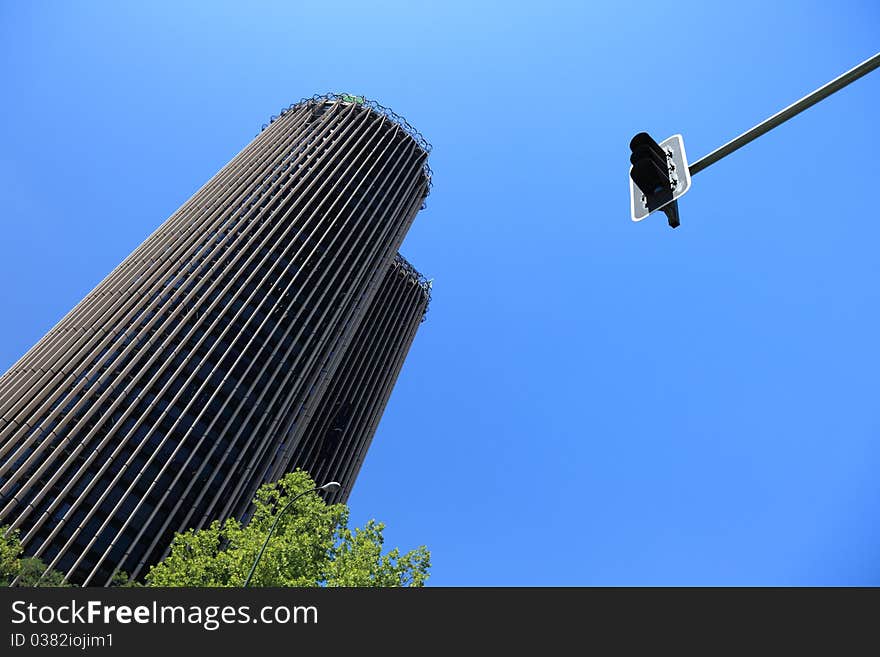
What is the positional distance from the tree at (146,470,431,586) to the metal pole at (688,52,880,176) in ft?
68.6

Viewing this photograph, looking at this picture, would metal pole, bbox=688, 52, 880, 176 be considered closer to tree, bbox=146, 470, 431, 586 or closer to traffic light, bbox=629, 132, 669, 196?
traffic light, bbox=629, 132, 669, 196

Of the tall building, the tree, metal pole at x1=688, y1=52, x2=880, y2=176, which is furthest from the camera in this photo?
the tall building

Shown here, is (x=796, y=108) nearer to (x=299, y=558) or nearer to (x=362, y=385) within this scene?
(x=299, y=558)

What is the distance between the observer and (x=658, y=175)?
17.3 feet

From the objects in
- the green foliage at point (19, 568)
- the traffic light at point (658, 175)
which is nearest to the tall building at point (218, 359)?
the green foliage at point (19, 568)

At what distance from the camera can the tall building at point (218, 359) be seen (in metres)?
45.3

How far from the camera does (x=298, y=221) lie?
235 ft

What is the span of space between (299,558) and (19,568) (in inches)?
657

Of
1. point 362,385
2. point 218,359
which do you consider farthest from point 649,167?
point 362,385

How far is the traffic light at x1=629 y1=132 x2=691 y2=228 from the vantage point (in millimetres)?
5191

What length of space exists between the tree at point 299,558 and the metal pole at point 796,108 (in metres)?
20.9

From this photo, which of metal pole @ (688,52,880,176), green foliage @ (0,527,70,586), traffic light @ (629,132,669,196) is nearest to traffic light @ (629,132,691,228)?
traffic light @ (629,132,669,196)
